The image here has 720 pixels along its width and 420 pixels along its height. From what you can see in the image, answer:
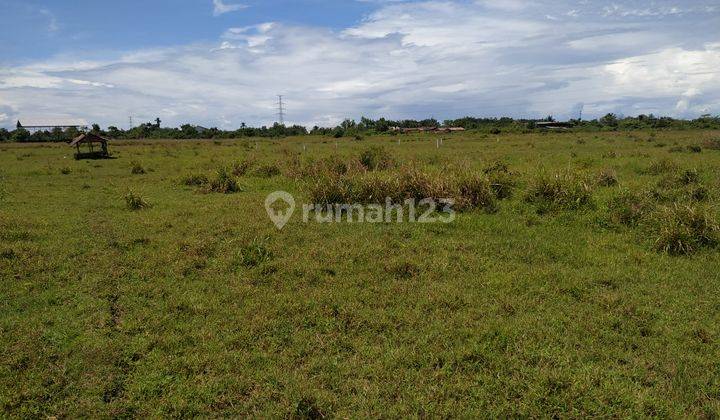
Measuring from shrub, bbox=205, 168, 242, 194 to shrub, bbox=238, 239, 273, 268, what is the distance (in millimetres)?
7059

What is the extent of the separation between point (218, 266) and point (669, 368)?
19.9 feet

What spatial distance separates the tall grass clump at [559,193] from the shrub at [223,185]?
8.93 meters

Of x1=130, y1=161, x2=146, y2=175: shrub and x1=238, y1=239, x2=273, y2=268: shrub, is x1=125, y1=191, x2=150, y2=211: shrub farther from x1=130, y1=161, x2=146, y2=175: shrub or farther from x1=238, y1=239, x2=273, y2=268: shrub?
x1=130, y1=161, x2=146, y2=175: shrub

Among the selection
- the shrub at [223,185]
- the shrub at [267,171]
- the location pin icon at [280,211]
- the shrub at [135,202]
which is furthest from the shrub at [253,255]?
the shrub at [267,171]

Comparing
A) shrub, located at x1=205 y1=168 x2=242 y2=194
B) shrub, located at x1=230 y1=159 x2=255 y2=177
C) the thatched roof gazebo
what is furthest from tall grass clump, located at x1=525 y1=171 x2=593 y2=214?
the thatched roof gazebo

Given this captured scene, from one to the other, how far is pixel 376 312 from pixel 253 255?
2701mm

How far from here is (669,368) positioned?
433cm

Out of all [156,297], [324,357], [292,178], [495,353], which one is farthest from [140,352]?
[292,178]

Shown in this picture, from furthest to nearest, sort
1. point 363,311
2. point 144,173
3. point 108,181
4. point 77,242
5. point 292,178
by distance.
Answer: point 144,173 → point 108,181 → point 292,178 → point 77,242 → point 363,311

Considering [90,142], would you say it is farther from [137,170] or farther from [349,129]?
[349,129]

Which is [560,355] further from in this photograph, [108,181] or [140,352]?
[108,181]

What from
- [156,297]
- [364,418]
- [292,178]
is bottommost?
[364,418]

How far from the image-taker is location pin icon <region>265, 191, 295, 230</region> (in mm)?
9750

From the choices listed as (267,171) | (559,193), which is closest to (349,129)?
(267,171)
